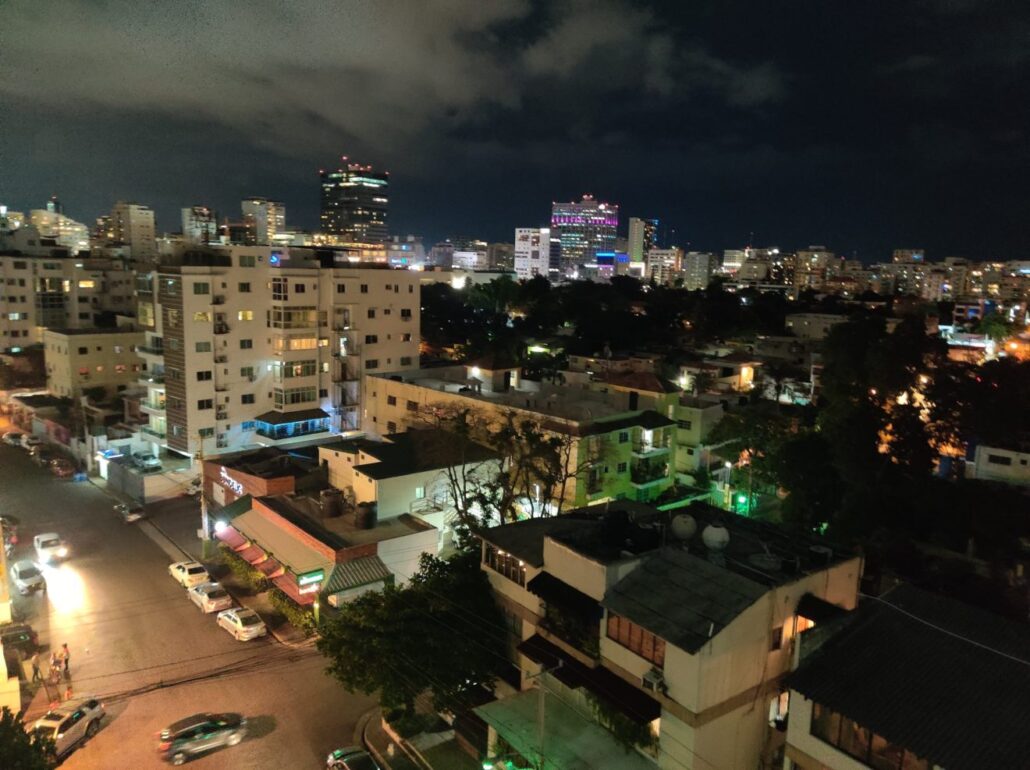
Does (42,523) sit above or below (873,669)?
below

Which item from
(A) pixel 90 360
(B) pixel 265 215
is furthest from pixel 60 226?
(A) pixel 90 360

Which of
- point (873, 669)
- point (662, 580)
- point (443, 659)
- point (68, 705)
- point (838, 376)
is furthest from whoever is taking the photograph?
point (838, 376)

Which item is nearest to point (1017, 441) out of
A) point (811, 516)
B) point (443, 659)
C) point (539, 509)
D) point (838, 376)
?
point (838, 376)

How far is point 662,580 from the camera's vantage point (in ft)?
32.1

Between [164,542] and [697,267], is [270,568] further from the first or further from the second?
[697,267]

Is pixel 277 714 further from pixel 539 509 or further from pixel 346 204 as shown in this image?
pixel 346 204

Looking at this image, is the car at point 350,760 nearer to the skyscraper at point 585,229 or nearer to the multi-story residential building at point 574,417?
the multi-story residential building at point 574,417

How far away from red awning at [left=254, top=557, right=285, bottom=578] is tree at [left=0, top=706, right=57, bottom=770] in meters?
7.21

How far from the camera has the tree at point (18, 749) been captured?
29.3 ft

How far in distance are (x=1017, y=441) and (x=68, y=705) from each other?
2747 centimetres

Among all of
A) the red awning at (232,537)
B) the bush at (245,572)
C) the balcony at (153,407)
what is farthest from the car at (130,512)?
the bush at (245,572)

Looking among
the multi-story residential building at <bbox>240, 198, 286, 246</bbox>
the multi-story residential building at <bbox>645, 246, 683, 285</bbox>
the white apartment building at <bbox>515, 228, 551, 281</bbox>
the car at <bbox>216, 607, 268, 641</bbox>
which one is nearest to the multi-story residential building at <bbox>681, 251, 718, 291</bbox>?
the multi-story residential building at <bbox>645, 246, 683, 285</bbox>

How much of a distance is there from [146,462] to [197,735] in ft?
58.4

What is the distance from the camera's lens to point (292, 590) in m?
15.7
